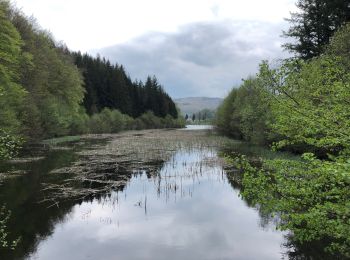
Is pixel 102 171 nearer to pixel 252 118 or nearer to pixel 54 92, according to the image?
pixel 252 118

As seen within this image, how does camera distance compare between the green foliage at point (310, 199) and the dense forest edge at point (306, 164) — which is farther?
the dense forest edge at point (306, 164)

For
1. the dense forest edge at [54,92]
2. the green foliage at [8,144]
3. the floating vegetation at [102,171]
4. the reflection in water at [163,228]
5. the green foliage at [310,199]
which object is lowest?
the reflection in water at [163,228]

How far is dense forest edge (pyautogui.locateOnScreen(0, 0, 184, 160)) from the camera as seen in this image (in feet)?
119

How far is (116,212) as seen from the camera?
57.5 ft

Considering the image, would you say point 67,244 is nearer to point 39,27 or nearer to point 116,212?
point 116,212

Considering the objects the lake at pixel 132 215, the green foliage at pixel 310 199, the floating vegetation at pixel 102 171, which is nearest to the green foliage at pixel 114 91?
the floating vegetation at pixel 102 171

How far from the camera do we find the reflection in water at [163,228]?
42.0 feet

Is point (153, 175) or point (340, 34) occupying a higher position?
point (340, 34)

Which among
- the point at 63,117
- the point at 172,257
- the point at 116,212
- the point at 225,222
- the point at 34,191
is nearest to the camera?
the point at 172,257

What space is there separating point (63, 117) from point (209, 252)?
168 feet

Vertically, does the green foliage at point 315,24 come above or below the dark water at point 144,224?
above

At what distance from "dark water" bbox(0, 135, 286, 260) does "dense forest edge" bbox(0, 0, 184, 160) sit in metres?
3.35

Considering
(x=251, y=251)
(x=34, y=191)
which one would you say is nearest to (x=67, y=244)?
(x=251, y=251)

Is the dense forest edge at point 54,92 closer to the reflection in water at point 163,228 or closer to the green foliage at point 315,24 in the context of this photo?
the reflection in water at point 163,228
